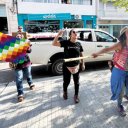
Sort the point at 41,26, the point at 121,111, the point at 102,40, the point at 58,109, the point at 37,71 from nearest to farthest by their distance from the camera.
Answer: the point at 121,111 → the point at 58,109 → the point at 102,40 → the point at 37,71 → the point at 41,26

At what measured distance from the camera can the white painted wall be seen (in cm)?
1870

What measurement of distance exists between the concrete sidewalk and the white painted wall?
45.0 ft

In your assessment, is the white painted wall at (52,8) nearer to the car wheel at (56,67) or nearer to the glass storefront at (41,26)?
the glass storefront at (41,26)

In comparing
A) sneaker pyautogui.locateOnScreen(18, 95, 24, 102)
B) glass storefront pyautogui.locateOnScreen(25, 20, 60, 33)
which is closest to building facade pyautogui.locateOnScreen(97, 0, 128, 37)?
glass storefront pyautogui.locateOnScreen(25, 20, 60, 33)

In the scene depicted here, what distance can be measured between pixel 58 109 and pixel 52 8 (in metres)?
16.6

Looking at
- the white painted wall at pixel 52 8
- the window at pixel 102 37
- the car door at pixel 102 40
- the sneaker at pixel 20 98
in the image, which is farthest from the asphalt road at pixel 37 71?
the white painted wall at pixel 52 8

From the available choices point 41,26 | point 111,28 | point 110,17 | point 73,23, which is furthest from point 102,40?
point 111,28

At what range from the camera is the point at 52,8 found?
1984cm

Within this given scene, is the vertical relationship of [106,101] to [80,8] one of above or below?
below

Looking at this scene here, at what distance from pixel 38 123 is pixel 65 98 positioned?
1256mm

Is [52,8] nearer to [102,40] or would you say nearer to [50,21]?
[50,21]

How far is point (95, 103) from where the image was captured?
15.7ft

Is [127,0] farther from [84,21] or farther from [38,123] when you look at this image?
[84,21]

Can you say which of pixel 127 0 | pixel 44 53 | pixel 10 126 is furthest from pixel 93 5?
pixel 10 126
